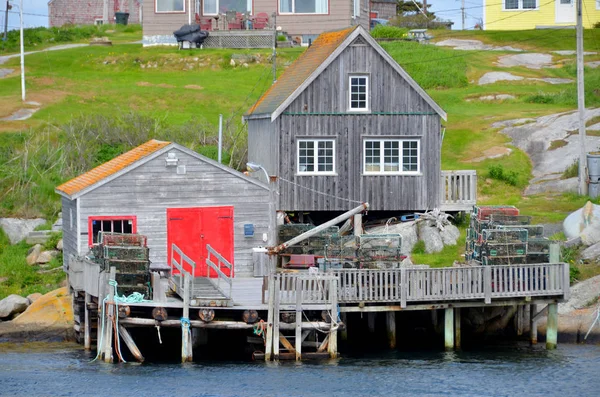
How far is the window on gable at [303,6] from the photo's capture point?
75.1m

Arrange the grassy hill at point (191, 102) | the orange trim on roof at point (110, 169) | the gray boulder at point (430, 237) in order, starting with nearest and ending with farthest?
1. the orange trim on roof at point (110, 169)
2. the gray boulder at point (430, 237)
3. the grassy hill at point (191, 102)

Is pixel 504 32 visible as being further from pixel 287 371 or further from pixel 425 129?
pixel 287 371

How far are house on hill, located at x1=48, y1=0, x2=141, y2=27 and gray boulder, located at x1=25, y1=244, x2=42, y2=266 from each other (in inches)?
2513

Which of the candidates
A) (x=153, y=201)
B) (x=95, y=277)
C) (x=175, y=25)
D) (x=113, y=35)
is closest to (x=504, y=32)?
(x=175, y=25)

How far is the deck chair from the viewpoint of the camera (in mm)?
75688

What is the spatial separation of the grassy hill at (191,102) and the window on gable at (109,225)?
34.8ft

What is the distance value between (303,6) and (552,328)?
149 feet

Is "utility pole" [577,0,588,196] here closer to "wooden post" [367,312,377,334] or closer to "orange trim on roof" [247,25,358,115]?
"orange trim on roof" [247,25,358,115]

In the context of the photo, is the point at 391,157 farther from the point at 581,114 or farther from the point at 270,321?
the point at 270,321

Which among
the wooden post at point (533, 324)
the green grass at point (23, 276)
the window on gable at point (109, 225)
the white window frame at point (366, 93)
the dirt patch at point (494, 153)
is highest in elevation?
the white window frame at point (366, 93)

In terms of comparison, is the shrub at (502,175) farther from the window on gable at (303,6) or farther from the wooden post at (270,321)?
the window on gable at (303,6)

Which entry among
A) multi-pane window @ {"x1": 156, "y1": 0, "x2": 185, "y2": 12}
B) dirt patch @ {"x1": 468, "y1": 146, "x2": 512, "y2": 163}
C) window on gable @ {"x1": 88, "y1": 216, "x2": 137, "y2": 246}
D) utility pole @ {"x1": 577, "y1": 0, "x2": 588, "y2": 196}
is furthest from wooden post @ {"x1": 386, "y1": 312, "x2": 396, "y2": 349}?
multi-pane window @ {"x1": 156, "y1": 0, "x2": 185, "y2": 12}

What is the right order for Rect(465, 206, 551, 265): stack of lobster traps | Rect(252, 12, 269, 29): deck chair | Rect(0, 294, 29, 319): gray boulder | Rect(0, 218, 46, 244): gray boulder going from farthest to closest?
Rect(252, 12, 269, 29): deck chair
Rect(0, 218, 46, 244): gray boulder
Rect(0, 294, 29, 319): gray boulder
Rect(465, 206, 551, 265): stack of lobster traps

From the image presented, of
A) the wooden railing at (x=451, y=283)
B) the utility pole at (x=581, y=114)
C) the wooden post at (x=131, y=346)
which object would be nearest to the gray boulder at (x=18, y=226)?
the wooden post at (x=131, y=346)
